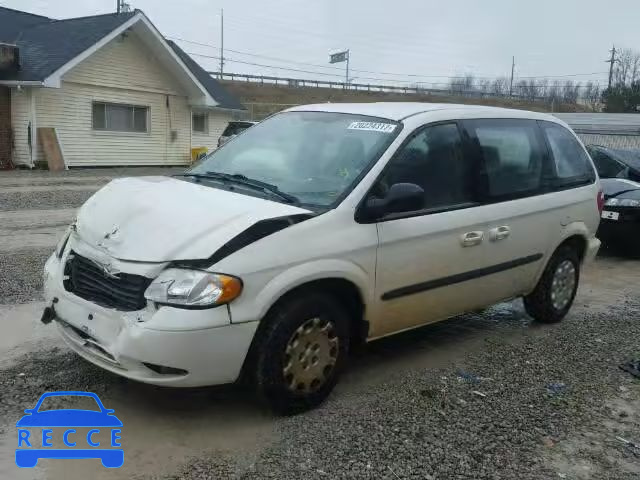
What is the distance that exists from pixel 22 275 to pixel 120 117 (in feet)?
51.3

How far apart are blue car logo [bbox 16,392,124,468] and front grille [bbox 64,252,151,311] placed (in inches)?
25.5

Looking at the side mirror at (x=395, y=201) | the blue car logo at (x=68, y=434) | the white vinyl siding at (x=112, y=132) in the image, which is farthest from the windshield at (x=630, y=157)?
the white vinyl siding at (x=112, y=132)

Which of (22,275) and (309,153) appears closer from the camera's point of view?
(309,153)

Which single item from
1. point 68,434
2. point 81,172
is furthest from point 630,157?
point 81,172

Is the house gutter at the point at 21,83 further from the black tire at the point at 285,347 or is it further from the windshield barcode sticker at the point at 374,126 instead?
the black tire at the point at 285,347

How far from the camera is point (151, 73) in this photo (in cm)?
2155

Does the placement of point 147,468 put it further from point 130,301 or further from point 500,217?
point 500,217

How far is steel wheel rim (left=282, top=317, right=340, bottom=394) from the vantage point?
357cm

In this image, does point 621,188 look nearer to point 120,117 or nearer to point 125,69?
point 125,69

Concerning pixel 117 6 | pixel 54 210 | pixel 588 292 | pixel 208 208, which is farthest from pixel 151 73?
pixel 117 6

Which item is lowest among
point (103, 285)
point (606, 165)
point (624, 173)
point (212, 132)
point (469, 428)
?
point (469, 428)

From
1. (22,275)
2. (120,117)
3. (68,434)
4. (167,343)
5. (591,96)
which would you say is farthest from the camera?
(591,96)

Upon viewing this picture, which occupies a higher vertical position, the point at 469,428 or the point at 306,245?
the point at 306,245

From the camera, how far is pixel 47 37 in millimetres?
20406
